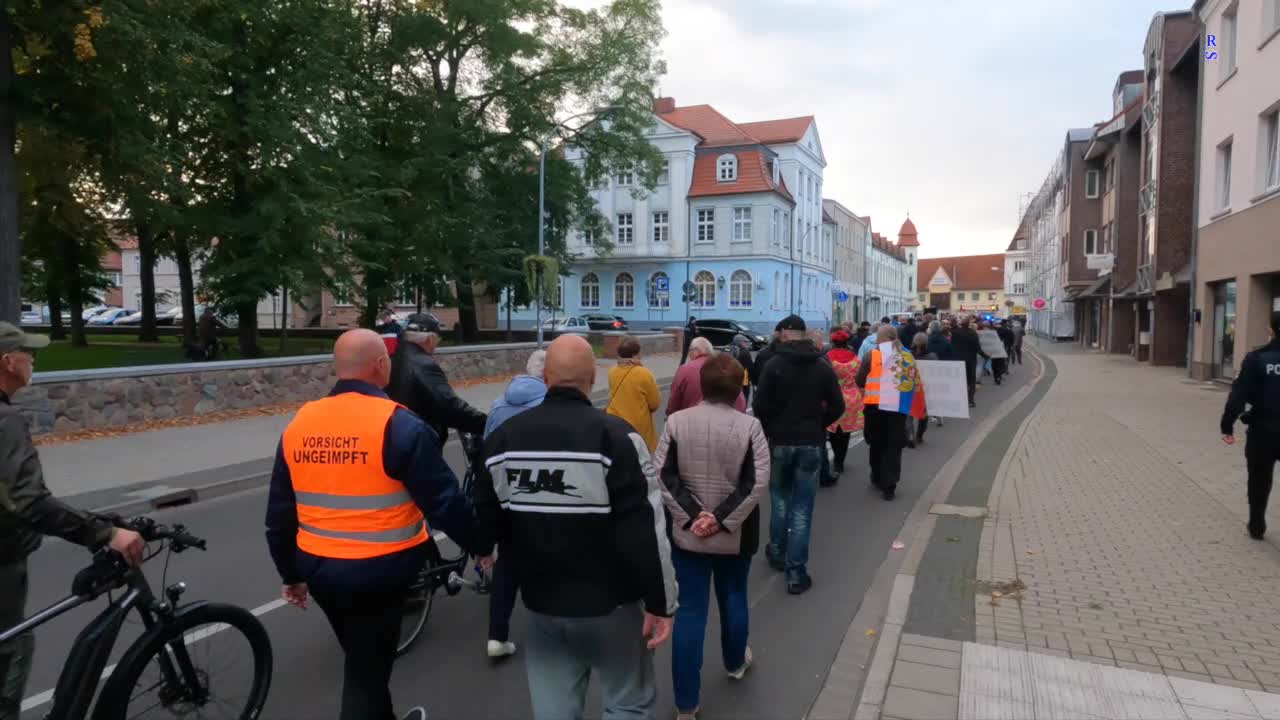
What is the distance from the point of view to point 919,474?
401 inches

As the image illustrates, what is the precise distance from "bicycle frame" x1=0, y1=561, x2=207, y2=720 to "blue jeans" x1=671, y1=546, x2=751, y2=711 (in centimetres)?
209

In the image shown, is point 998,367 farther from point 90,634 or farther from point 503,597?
point 90,634

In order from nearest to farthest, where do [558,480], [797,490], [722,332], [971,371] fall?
[558,480] < [797,490] < [971,371] < [722,332]

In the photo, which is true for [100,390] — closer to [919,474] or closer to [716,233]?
[919,474]

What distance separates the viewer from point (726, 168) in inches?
2152

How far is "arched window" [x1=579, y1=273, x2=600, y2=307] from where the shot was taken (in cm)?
5816

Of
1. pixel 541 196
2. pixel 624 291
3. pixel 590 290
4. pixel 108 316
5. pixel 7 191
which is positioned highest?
pixel 541 196

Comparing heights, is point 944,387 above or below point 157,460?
above

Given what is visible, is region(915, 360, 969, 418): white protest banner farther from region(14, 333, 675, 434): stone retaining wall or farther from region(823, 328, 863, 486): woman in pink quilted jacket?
region(14, 333, 675, 434): stone retaining wall

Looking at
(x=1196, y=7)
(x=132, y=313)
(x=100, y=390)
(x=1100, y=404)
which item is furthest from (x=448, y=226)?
(x=132, y=313)

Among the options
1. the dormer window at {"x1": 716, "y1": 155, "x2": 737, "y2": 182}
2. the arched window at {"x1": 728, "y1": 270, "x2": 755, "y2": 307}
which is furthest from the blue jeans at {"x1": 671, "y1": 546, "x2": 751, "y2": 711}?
the dormer window at {"x1": 716, "y1": 155, "x2": 737, "y2": 182}

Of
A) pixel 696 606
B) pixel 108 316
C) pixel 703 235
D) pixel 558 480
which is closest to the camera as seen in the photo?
pixel 558 480

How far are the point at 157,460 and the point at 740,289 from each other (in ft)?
152

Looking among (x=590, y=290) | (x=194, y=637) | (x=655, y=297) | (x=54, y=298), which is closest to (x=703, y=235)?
(x=655, y=297)
